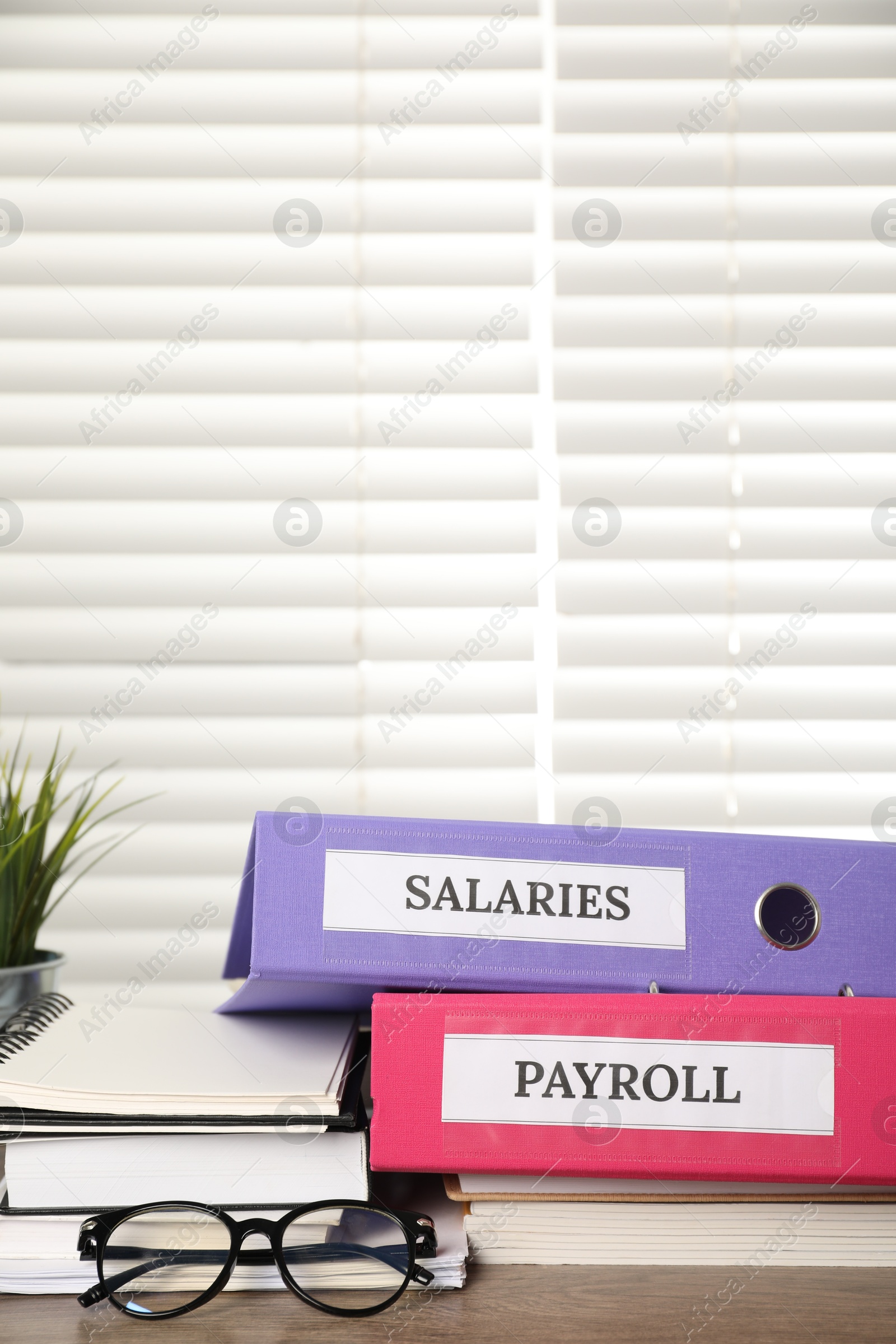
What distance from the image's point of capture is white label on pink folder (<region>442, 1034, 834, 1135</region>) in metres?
0.46

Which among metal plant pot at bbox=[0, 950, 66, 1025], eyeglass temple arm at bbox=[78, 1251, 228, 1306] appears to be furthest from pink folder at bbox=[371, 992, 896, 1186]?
metal plant pot at bbox=[0, 950, 66, 1025]

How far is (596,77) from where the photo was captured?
109 centimetres

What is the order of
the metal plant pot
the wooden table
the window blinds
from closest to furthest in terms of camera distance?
the wooden table < the metal plant pot < the window blinds

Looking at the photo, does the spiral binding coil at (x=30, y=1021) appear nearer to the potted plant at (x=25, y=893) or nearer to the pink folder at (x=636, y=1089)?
the potted plant at (x=25, y=893)

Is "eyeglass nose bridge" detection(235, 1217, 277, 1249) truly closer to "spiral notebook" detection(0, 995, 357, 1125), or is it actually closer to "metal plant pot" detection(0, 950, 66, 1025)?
"spiral notebook" detection(0, 995, 357, 1125)

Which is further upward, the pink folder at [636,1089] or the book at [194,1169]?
the pink folder at [636,1089]

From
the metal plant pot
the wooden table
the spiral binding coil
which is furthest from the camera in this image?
the metal plant pot

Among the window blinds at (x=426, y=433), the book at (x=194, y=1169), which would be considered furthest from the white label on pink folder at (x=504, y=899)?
the window blinds at (x=426, y=433)

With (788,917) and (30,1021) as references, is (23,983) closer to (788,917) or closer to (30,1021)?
(30,1021)

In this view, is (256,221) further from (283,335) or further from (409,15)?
(409,15)

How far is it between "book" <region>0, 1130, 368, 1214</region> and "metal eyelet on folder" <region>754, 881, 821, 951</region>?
261 millimetres

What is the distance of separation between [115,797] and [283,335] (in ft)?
2.00

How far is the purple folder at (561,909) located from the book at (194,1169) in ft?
0.28

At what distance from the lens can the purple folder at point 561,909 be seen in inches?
19.2
